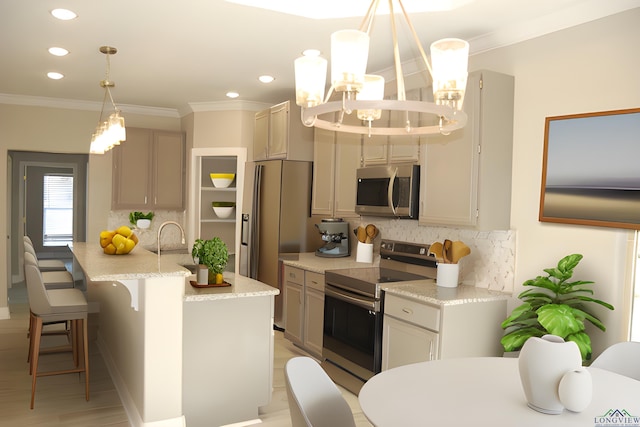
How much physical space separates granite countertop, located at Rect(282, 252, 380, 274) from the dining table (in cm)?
242

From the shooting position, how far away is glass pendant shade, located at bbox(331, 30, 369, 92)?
5.50 ft

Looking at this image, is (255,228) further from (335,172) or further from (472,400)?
(472,400)

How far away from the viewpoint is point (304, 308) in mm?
4750

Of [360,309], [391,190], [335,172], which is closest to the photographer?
[360,309]

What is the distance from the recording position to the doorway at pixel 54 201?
855cm

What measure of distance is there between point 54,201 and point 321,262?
608cm

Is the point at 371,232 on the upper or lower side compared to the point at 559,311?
upper

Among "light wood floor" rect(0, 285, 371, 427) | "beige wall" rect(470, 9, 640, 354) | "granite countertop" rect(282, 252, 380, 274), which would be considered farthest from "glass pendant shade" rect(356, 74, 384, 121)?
"granite countertop" rect(282, 252, 380, 274)

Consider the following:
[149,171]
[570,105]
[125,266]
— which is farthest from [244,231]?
[570,105]

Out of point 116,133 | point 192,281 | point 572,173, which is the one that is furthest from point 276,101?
point 572,173

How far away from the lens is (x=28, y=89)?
5801 mm

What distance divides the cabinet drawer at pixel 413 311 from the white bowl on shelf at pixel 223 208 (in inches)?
133

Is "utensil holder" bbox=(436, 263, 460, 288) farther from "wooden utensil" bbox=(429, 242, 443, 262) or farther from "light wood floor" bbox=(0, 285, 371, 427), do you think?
"light wood floor" bbox=(0, 285, 371, 427)

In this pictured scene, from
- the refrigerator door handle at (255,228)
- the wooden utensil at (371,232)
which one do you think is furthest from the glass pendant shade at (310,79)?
the refrigerator door handle at (255,228)
